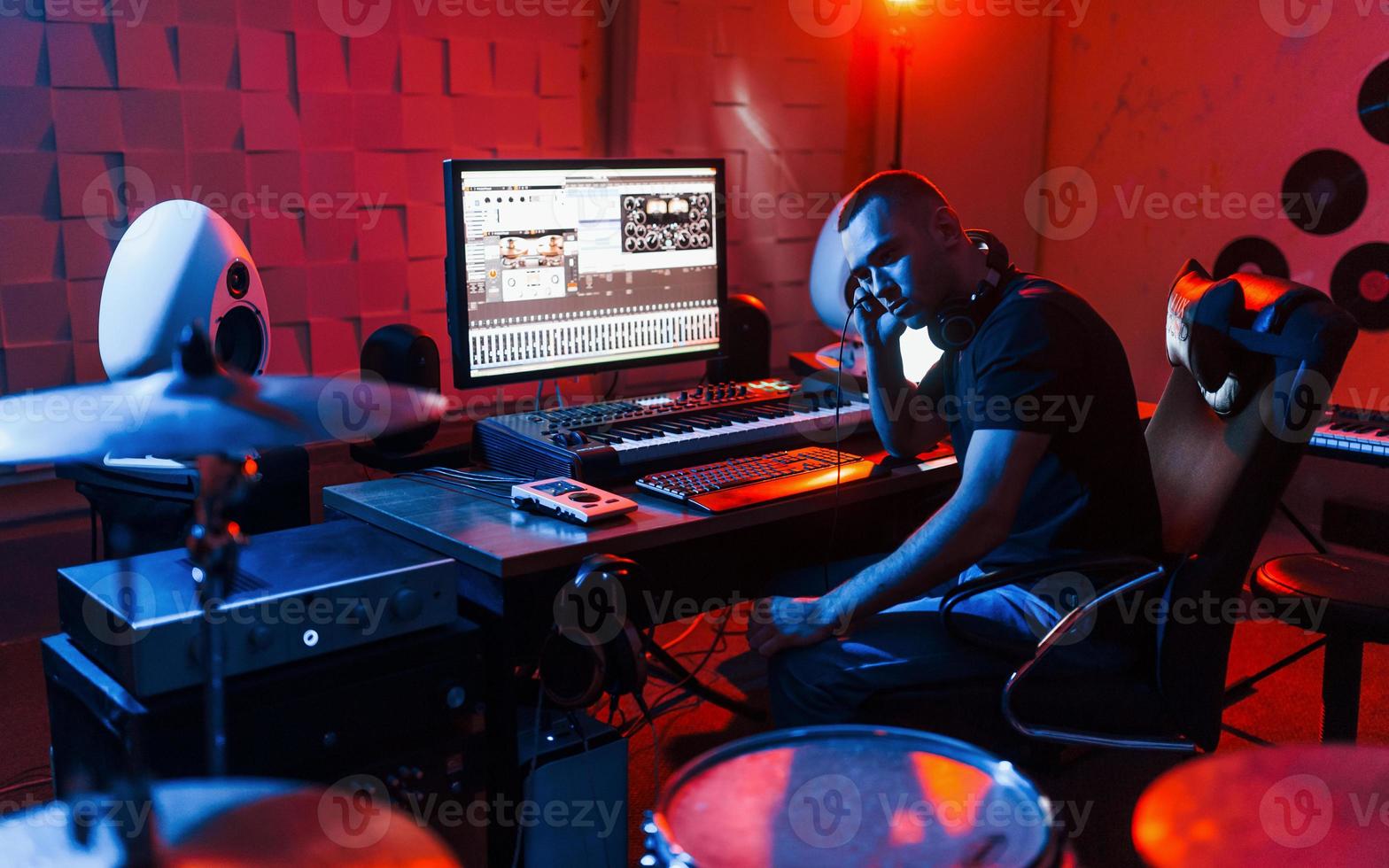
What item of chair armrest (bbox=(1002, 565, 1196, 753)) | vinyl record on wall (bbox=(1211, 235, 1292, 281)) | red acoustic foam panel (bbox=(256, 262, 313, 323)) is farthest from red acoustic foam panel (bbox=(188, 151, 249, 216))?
vinyl record on wall (bbox=(1211, 235, 1292, 281))

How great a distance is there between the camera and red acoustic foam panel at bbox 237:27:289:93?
3.09 m

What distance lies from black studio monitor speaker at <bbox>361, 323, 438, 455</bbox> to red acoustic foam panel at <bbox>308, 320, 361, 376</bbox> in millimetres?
820

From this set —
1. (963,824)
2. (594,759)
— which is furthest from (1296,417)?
(594,759)

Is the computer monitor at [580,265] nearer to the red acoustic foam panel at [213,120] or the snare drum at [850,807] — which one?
the red acoustic foam panel at [213,120]

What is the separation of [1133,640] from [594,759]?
985 mm

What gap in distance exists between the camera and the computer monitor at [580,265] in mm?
2416

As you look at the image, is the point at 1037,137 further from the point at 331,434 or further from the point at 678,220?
the point at 331,434

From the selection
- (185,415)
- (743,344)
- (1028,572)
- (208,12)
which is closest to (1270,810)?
(1028,572)

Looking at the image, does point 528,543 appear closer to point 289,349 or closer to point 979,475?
point 979,475

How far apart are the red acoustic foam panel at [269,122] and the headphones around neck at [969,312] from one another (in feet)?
6.22

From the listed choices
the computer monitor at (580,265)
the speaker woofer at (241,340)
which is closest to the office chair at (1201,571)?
the computer monitor at (580,265)

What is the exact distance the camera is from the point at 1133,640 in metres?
2.07

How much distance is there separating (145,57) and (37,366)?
824 millimetres

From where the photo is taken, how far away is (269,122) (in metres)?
3.15
